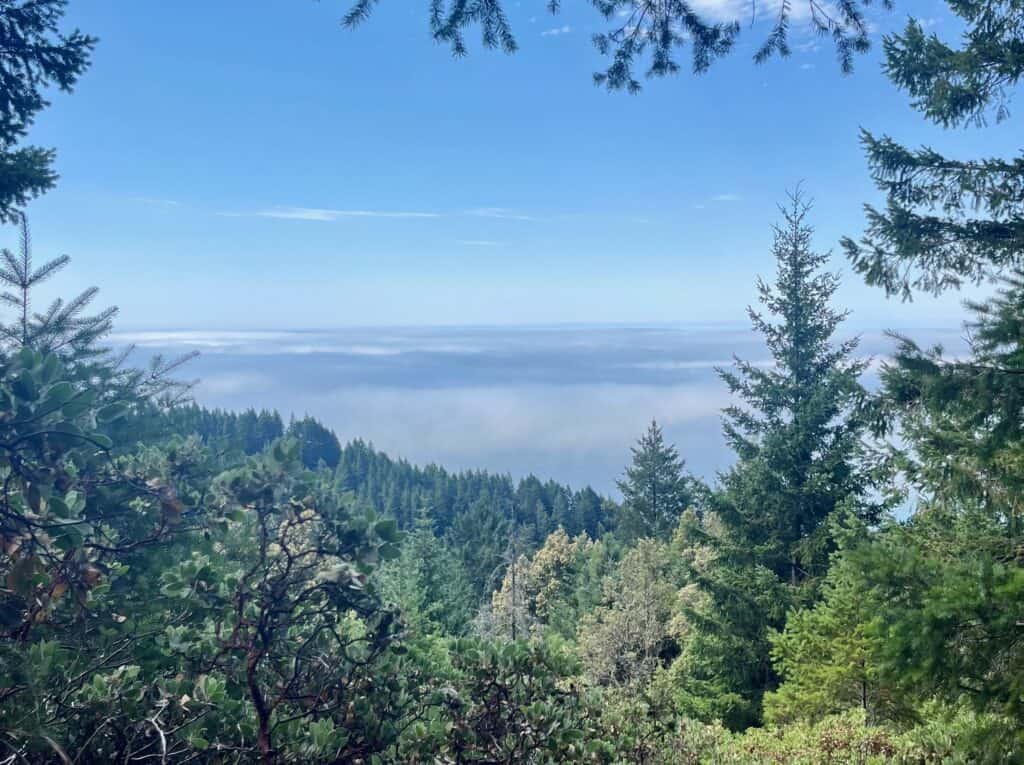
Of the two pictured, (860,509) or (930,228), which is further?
(860,509)

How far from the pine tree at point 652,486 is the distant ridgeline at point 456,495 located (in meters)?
7.02

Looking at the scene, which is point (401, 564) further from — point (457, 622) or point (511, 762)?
point (511, 762)

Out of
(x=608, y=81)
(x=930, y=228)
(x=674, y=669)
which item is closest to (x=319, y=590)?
(x=608, y=81)

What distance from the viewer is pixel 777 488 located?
12180 millimetres

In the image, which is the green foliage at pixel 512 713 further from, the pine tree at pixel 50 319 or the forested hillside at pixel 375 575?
the pine tree at pixel 50 319

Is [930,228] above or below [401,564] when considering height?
above

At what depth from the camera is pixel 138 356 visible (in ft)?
23.4

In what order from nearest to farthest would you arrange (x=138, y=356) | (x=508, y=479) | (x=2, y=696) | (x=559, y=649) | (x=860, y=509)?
1. (x=2, y=696)
2. (x=559, y=649)
3. (x=138, y=356)
4. (x=860, y=509)
5. (x=508, y=479)

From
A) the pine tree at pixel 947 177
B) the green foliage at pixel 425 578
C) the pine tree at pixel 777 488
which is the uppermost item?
the pine tree at pixel 947 177

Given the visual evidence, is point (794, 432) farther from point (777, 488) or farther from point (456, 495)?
point (456, 495)

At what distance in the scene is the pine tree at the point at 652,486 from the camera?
34.2 metres

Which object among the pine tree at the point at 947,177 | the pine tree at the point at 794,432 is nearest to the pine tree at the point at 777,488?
the pine tree at the point at 794,432

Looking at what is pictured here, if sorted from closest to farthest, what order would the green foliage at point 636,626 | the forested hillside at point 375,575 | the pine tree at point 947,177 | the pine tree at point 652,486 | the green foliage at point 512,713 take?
1. the forested hillside at point 375,575
2. the green foliage at point 512,713
3. the pine tree at point 947,177
4. the green foliage at point 636,626
5. the pine tree at point 652,486

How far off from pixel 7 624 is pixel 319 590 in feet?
3.02
